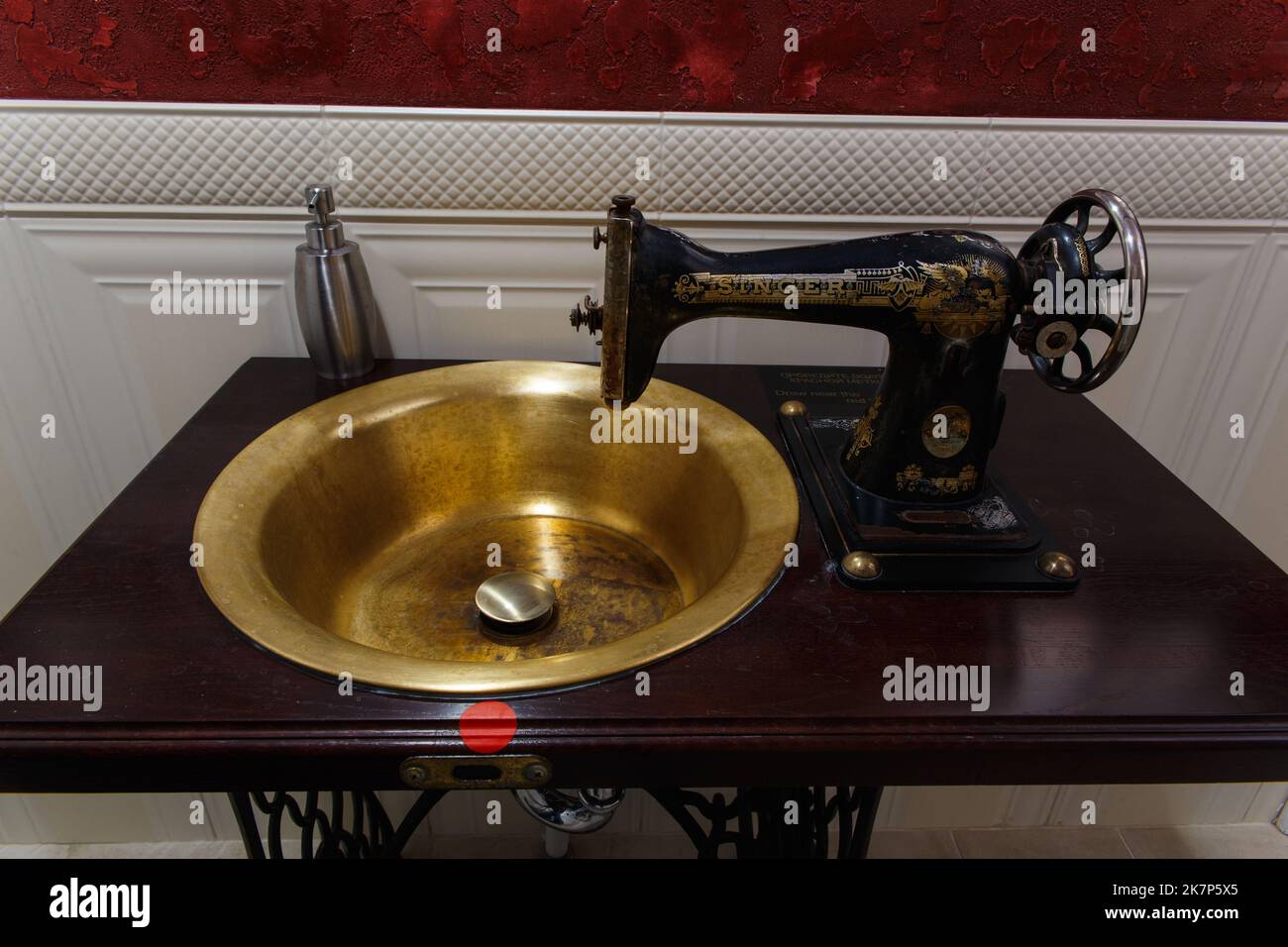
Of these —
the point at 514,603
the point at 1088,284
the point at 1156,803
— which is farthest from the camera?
the point at 1156,803

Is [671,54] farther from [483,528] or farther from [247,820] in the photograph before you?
[247,820]

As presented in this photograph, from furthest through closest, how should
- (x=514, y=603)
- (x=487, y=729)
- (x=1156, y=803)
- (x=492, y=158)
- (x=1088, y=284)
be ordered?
(x=1156, y=803) < (x=492, y=158) < (x=514, y=603) < (x=1088, y=284) < (x=487, y=729)

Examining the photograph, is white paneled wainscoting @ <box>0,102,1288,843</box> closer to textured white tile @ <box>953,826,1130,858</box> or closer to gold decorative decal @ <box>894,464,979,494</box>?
gold decorative decal @ <box>894,464,979,494</box>

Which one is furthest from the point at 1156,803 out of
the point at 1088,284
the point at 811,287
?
the point at 811,287

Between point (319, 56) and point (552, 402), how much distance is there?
0.53m

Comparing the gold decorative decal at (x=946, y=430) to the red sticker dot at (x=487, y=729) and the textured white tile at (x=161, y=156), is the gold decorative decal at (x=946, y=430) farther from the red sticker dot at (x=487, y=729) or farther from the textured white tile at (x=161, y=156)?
the textured white tile at (x=161, y=156)

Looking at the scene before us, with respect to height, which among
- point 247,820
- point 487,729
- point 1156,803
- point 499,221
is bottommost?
point 1156,803

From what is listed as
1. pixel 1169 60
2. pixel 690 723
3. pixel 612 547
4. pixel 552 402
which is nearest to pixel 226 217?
pixel 552 402

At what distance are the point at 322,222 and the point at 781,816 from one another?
990 mm

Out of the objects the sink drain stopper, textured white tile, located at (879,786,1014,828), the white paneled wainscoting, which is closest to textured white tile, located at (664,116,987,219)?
the white paneled wainscoting

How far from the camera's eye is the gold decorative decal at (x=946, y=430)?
0.88 metres

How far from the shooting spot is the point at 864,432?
940mm

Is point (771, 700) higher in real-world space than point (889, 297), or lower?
lower

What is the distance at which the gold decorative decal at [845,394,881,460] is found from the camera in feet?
3.04
